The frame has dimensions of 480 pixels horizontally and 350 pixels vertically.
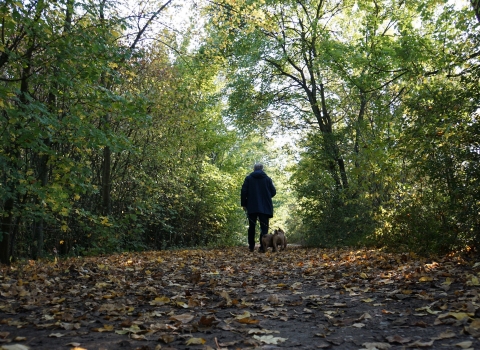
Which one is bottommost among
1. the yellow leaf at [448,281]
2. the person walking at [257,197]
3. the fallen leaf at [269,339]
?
the fallen leaf at [269,339]

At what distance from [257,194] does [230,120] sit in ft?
30.2

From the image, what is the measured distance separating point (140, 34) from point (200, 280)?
26.4 ft

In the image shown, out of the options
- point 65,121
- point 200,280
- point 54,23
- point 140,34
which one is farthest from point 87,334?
point 140,34

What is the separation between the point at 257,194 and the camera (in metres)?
11.4

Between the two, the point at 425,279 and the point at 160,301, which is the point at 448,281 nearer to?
the point at 425,279

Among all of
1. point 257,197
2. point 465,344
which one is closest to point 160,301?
point 465,344

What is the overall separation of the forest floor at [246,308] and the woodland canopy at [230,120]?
72.0 inches

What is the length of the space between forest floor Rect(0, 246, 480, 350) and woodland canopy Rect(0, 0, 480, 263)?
1.83 meters

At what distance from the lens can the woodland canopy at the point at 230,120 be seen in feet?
23.3

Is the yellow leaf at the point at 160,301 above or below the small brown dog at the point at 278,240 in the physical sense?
below

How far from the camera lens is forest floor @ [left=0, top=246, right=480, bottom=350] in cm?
349

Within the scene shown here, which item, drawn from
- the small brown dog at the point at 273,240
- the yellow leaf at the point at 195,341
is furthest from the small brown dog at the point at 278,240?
the yellow leaf at the point at 195,341

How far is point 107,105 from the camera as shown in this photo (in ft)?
25.4

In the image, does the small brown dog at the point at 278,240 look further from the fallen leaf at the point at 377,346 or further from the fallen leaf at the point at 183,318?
the fallen leaf at the point at 377,346
